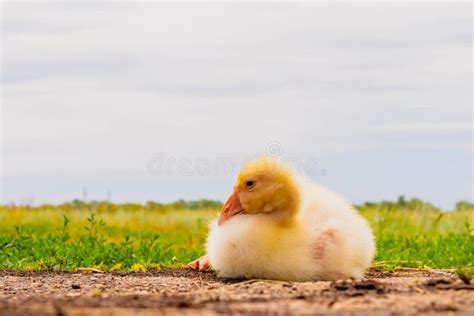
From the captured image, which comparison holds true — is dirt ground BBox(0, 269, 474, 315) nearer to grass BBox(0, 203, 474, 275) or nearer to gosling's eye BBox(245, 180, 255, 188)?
gosling's eye BBox(245, 180, 255, 188)

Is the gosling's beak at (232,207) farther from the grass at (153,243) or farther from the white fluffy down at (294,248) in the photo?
the grass at (153,243)

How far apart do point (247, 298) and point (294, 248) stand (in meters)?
1.83

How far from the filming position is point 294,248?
8.30m

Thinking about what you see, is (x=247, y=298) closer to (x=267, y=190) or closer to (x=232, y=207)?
(x=267, y=190)

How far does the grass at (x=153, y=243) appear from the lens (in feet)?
37.8

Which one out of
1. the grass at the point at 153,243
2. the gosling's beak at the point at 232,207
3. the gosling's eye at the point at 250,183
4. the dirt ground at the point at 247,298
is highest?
the gosling's eye at the point at 250,183

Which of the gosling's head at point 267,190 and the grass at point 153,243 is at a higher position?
the gosling's head at point 267,190

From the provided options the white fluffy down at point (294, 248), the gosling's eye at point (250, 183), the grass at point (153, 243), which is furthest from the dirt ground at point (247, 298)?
the grass at point (153, 243)

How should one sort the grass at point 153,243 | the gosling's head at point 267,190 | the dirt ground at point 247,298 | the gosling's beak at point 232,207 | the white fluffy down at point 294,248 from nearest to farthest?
the dirt ground at point 247,298 → the white fluffy down at point 294,248 → the gosling's head at point 267,190 → the gosling's beak at point 232,207 → the grass at point 153,243

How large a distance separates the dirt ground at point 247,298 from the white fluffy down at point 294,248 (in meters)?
0.25

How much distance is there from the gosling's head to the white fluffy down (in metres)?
0.12

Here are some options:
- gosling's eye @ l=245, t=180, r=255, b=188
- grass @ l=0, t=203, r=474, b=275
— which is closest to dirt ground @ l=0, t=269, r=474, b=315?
gosling's eye @ l=245, t=180, r=255, b=188

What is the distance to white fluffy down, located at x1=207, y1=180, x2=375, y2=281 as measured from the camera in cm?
830

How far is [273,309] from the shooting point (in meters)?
5.92
